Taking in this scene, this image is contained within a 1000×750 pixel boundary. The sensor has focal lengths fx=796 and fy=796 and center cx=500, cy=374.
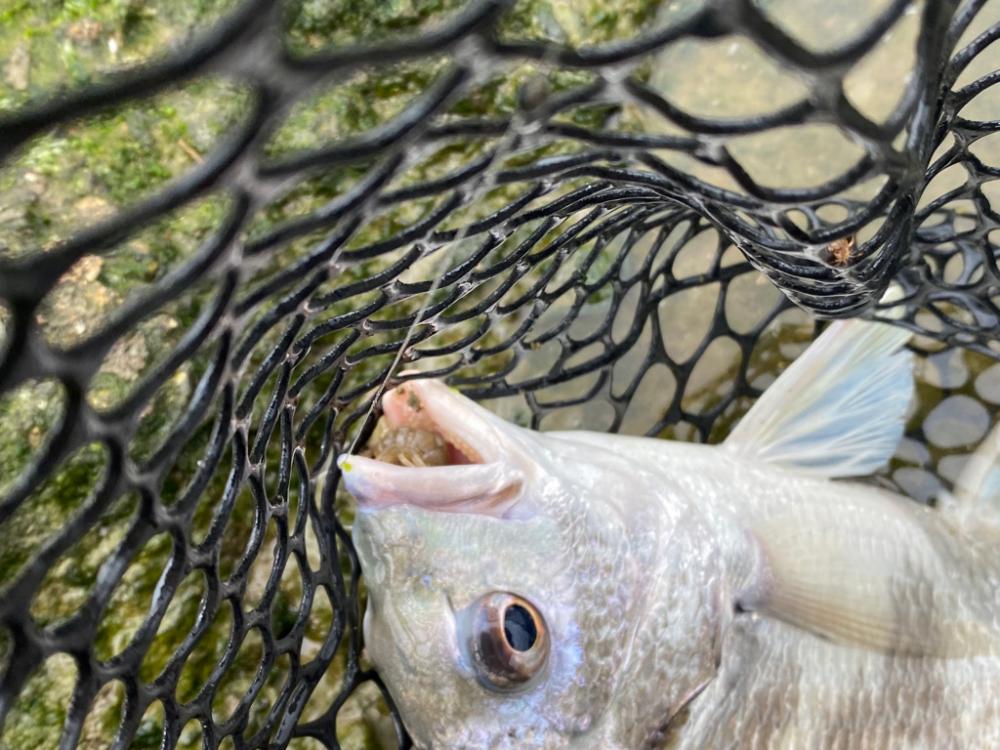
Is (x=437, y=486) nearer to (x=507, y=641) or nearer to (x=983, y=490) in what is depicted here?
(x=507, y=641)

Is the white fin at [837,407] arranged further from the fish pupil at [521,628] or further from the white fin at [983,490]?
the fish pupil at [521,628]

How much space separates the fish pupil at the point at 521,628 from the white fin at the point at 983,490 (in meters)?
1.09

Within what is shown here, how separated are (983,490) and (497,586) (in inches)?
46.8

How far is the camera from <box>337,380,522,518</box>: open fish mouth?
1.24 metres

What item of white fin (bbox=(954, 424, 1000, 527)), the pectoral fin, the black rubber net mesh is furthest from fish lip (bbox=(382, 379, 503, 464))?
white fin (bbox=(954, 424, 1000, 527))

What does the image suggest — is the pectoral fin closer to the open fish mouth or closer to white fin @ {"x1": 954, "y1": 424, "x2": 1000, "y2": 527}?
white fin @ {"x1": 954, "y1": 424, "x2": 1000, "y2": 527}

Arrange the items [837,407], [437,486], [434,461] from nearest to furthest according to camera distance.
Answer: [437,486] < [434,461] < [837,407]

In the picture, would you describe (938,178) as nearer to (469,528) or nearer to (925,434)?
(925,434)

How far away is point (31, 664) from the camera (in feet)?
3.32

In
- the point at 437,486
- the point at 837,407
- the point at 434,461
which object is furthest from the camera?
the point at 837,407

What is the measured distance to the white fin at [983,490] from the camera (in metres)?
1.74

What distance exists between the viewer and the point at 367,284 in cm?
125

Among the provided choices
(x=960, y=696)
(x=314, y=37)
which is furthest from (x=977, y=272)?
(x=314, y=37)

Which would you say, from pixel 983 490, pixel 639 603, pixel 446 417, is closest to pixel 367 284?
pixel 446 417
